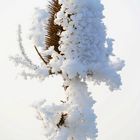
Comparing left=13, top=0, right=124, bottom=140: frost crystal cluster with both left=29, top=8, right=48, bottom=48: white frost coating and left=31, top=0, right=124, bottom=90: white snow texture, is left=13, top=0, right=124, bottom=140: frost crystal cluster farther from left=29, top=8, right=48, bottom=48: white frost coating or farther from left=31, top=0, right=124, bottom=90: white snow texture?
left=29, top=8, right=48, bottom=48: white frost coating

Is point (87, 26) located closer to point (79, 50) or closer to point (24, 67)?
point (79, 50)

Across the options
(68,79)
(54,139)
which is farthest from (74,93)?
(54,139)

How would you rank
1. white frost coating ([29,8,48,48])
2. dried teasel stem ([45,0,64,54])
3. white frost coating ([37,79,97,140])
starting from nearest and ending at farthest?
white frost coating ([37,79,97,140]) < dried teasel stem ([45,0,64,54]) < white frost coating ([29,8,48,48])

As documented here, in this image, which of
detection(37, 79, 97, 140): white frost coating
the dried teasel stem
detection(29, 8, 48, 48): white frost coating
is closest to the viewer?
detection(37, 79, 97, 140): white frost coating

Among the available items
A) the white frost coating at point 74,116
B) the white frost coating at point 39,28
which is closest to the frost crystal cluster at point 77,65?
the white frost coating at point 74,116

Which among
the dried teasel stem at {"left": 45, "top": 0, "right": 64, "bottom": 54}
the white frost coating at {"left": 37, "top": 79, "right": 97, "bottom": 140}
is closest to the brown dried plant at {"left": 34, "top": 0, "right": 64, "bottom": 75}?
the dried teasel stem at {"left": 45, "top": 0, "right": 64, "bottom": 54}

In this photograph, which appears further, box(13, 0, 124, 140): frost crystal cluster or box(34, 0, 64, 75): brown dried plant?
box(34, 0, 64, 75): brown dried plant

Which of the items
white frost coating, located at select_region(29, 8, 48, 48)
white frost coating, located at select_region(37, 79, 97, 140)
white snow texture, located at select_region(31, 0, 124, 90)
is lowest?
white frost coating, located at select_region(37, 79, 97, 140)

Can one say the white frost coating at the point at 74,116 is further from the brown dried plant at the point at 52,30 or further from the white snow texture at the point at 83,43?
the brown dried plant at the point at 52,30
